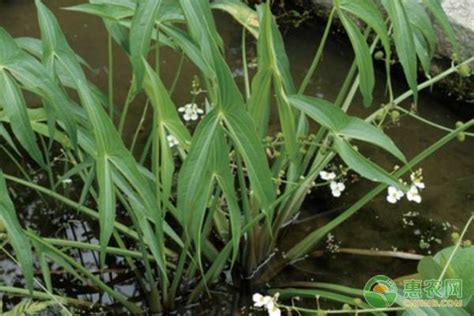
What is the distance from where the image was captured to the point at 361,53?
1300 mm

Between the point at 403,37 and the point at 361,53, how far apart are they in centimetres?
8

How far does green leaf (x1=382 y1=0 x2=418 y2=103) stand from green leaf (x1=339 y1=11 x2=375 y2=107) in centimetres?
6

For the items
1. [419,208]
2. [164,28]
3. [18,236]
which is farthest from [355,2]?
[419,208]

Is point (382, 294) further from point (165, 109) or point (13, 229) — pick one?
point (13, 229)

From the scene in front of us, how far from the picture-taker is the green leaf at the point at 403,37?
4.17 feet

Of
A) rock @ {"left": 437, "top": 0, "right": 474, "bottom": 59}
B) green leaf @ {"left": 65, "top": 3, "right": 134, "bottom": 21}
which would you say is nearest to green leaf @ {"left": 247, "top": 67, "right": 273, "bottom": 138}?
green leaf @ {"left": 65, "top": 3, "right": 134, "bottom": 21}

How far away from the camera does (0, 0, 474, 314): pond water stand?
186cm

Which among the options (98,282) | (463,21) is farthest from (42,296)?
(463,21)

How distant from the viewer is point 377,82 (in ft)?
8.09

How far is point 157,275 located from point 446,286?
69 centimetres

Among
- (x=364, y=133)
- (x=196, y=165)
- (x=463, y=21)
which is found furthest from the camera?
(x=463, y=21)

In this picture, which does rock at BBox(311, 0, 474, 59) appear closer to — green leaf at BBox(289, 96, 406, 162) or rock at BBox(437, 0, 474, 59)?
rock at BBox(437, 0, 474, 59)

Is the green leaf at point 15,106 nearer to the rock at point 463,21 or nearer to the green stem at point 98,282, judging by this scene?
the green stem at point 98,282

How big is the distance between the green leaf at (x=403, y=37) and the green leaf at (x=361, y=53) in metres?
0.06
